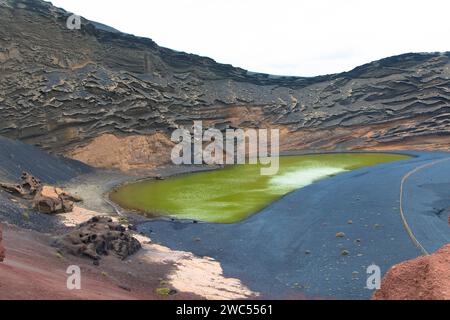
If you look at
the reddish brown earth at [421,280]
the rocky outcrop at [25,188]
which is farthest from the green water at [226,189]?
the reddish brown earth at [421,280]

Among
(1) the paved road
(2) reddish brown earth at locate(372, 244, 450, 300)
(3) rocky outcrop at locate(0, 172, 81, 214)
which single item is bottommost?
(1) the paved road

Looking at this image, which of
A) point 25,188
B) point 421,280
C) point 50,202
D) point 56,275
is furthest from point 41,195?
point 421,280

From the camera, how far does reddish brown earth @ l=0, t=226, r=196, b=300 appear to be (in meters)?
11.6

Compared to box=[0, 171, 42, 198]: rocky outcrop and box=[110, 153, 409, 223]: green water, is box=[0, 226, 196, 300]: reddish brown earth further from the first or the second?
box=[110, 153, 409, 223]: green water

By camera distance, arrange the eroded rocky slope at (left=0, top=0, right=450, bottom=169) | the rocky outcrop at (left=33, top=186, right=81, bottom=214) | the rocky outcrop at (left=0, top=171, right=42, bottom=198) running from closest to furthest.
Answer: the rocky outcrop at (left=33, top=186, right=81, bottom=214)
the rocky outcrop at (left=0, top=171, right=42, bottom=198)
the eroded rocky slope at (left=0, top=0, right=450, bottom=169)

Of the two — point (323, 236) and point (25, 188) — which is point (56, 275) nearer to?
point (323, 236)

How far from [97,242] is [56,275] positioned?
22.8ft

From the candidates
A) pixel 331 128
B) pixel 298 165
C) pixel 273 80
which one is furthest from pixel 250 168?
pixel 273 80

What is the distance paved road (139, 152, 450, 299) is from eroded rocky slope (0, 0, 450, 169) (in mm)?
29806

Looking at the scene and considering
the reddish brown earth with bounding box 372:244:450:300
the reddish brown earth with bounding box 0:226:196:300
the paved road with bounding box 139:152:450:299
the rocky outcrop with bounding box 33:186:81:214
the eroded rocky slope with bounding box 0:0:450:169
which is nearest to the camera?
the reddish brown earth with bounding box 372:244:450:300

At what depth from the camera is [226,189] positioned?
41.2 meters

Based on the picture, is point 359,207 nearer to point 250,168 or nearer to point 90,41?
point 250,168

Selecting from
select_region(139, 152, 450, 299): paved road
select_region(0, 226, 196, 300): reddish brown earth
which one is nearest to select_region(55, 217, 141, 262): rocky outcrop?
select_region(0, 226, 196, 300): reddish brown earth

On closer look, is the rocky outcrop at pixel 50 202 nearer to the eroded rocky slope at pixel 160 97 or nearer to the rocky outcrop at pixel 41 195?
the rocky outcrop at pixel 41 195
